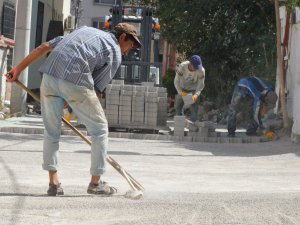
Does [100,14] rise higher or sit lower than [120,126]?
higher

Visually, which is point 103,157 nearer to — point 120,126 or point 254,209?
point 254,209

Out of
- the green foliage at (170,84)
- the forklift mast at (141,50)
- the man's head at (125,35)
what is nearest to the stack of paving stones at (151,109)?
the forklift mast at (141,50)

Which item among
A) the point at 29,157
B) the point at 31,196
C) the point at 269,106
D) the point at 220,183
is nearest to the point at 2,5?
the point at 269,106

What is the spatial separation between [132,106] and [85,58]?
10.5 m

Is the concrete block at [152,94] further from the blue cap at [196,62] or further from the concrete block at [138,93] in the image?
the blue cap at [196,62]

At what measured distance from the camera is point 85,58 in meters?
7.82

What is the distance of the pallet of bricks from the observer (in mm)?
18250

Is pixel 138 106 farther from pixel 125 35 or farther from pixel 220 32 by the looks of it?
pixel 220 32

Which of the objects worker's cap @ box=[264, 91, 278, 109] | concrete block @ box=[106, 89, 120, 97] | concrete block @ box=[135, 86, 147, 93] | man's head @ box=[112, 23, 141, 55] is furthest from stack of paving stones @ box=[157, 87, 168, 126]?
man's head @ box=[112, 23, 141, 55]

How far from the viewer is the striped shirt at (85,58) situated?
7797mm

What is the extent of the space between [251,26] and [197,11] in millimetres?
2245

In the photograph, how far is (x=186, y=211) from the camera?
23.6ft

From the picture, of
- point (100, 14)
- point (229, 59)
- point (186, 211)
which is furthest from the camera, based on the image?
point (100, 14)

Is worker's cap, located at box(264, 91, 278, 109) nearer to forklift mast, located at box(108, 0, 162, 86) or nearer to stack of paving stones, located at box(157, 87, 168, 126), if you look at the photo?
stack of paving stones, located at box(157, 87, 168, 126)
